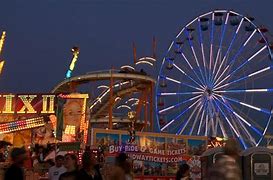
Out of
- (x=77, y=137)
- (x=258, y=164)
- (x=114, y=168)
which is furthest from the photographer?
(x=77, y=137)

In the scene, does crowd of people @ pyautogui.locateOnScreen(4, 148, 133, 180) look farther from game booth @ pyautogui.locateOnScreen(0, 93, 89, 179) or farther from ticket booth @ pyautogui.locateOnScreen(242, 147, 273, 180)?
game booth @ pyautogui.locateOnScreen(0, 93, 89, 179)

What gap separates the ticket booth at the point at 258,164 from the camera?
17328mm

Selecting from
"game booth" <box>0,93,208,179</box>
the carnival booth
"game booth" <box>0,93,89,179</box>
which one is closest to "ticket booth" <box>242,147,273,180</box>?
the carnival booth

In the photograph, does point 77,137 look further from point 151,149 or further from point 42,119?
point 151,149

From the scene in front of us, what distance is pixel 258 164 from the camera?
692 inches

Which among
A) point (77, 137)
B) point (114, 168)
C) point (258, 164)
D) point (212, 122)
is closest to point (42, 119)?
point (77, 137)

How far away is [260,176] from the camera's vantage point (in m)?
17.4

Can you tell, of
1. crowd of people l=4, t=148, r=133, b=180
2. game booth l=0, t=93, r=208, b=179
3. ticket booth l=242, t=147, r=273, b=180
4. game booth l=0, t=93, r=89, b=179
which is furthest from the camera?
game booth l=0, t=93, r=89, b=179

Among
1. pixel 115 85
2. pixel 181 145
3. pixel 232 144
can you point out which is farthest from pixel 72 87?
pixel 232 144

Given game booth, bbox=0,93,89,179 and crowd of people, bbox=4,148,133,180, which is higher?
game booth, bbox=0,93,89,179

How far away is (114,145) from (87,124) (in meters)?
5.03

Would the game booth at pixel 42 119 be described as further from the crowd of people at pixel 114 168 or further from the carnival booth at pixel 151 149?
the crowd of people at pixel 114 168

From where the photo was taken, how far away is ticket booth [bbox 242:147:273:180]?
1733cm

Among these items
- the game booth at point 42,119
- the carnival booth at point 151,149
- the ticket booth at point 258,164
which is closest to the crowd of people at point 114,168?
the ticket booth at point 258,164
